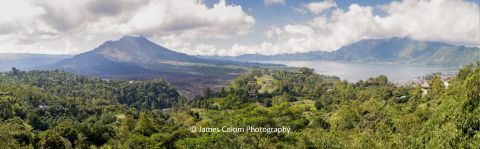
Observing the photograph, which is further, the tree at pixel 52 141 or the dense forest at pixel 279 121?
the tree at pixel 52 141

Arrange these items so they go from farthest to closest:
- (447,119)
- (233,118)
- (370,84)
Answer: (370,84) → (447,119) → (233,118)

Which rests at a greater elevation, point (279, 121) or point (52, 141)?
point (279, 121)

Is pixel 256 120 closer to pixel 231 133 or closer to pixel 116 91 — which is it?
pixel 231 133

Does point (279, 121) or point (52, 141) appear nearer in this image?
point (279, 121)

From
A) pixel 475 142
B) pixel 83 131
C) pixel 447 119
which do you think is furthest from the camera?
pixel 83 131

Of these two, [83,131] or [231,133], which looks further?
[83,131]

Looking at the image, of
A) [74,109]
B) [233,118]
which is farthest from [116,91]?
[233,118]

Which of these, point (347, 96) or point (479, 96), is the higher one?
point (479, 96)

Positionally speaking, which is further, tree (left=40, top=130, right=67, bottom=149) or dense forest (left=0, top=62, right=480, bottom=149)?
tree (left=40, top=130, right=67, bottom=149)

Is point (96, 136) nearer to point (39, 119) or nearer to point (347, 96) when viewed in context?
point (39, 119)
